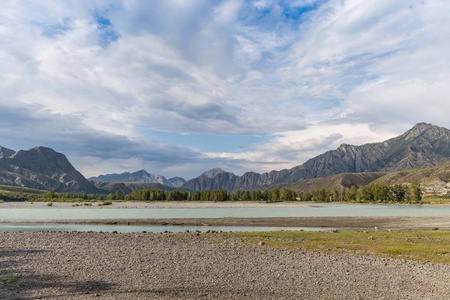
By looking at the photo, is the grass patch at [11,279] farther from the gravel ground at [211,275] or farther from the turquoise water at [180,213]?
the turquoise water at [180,213]

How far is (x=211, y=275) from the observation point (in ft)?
71.1

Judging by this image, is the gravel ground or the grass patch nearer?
the gravel ground

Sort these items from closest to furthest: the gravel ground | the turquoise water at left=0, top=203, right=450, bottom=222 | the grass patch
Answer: the gravel ground
the grass patch
the turquoise water at left=0, top=203, right=450, bottom=222

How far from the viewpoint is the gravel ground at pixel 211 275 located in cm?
1758

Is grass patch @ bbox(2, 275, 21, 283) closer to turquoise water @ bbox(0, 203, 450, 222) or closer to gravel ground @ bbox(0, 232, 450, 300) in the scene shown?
gravel ground @ bbox(0, 232, 450, 300)

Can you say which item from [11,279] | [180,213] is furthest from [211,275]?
[180,213]

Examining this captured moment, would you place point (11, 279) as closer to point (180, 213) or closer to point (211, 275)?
point (211, 275)

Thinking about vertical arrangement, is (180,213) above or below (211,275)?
below

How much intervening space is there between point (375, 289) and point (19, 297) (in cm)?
2048

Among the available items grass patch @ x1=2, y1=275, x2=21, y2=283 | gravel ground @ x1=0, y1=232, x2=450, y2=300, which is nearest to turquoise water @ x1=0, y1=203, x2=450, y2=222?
gravel ground @ x1=0, y1=232, x2=450, y2=300

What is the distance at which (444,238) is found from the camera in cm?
4259

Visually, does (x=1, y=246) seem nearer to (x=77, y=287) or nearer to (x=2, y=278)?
(x=2, y=278)

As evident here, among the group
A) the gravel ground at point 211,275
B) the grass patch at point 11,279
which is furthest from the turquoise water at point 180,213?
the grass patch at point 11,279

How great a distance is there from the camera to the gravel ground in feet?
57.7
